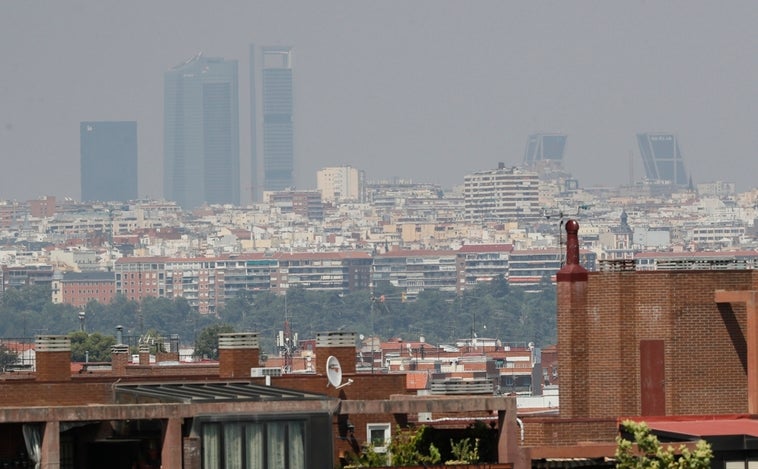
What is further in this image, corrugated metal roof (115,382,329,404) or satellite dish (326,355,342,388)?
satellite dish (326,355,342,388)

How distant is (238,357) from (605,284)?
16.6 ft

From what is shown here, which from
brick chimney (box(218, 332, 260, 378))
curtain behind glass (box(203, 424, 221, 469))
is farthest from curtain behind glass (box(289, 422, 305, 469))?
brick chimney (box(218, 332, 260, 378))

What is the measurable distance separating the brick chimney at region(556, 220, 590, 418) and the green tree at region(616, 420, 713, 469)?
8.55 metres

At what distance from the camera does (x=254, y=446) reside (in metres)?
26.0

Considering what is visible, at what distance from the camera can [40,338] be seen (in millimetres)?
36844

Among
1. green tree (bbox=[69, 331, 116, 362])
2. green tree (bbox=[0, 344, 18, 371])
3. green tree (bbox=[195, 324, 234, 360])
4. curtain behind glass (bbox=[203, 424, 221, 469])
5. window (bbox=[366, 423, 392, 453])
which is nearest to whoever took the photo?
curtain behind glass (bbox=[203, 424, 221, 469])

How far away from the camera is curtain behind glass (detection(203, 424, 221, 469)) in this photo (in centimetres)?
2583

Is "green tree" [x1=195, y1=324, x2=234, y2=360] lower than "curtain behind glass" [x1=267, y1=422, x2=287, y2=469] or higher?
lower

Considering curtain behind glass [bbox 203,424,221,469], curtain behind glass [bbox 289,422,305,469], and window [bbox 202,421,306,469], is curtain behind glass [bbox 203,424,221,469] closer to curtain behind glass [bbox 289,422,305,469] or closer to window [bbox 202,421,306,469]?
window [bbox 202,421,306,469]

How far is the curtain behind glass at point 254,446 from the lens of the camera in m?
25.9

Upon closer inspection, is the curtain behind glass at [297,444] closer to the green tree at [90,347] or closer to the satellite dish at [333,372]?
the satellite dish at [333,372]

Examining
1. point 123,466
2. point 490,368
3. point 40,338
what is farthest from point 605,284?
point 490,368

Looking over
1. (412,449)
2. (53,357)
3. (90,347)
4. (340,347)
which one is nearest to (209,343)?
(90,347)

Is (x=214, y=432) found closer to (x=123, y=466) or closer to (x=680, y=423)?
(x=123, y=466)
